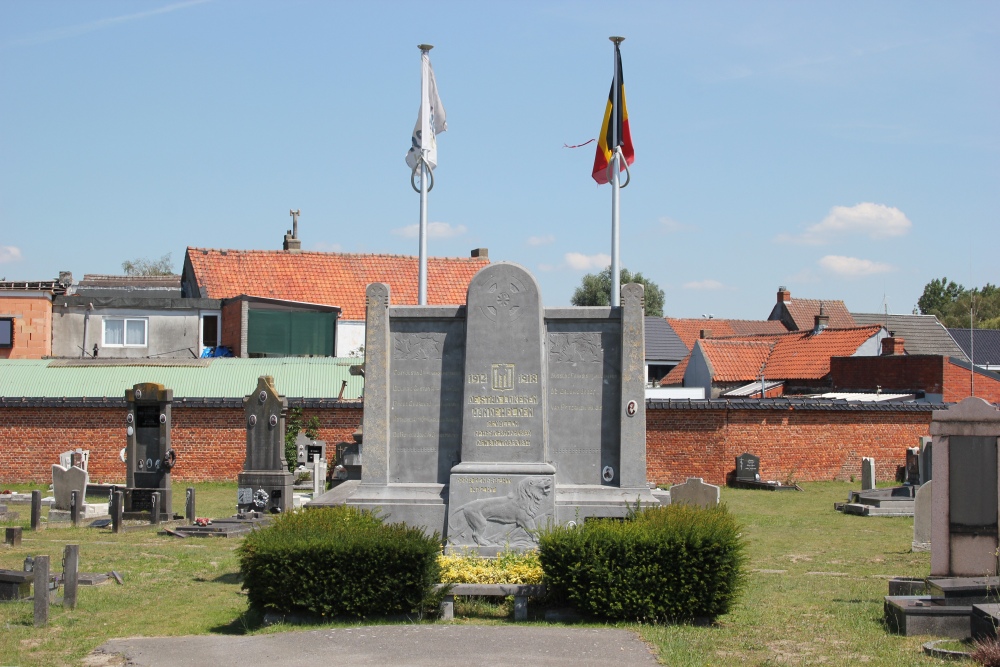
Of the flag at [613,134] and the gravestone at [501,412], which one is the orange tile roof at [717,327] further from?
the gravestone at [501,412]

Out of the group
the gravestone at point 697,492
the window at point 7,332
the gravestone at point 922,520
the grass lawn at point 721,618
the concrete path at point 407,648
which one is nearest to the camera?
the concrete path at point 407,648

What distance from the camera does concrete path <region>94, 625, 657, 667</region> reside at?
8.68m

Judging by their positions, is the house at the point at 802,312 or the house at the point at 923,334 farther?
the house at the point at 802,312

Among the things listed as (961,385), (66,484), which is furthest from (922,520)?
(961,385)

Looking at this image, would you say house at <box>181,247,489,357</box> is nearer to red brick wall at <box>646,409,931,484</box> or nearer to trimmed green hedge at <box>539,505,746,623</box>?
red brick wall at <box>646,409,931,484</box>

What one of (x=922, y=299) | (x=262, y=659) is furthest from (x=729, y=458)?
(x=922, y=299)

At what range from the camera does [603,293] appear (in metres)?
79.0

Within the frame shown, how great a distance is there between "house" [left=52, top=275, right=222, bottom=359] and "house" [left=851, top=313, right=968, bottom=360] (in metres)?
34.7

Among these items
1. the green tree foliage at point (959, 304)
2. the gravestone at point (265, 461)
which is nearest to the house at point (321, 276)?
the gravestone at point (265, 461)

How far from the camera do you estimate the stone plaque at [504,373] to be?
12281 millimetres

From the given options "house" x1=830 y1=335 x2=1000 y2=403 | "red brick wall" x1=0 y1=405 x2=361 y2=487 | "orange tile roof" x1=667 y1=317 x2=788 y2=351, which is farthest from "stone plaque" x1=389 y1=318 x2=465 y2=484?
"orange tile roof" x1=667 y1=317 x2=788 y2=351

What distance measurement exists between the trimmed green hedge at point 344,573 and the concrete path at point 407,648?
0.33 meters

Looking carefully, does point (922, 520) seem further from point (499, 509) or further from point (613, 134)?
point (613, 134)

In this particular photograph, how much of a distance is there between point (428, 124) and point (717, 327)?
51.1m
